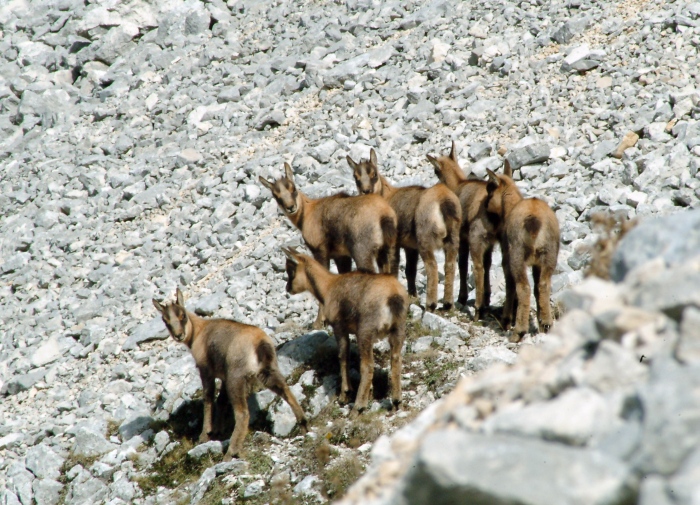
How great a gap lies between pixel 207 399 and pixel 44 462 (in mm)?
2297

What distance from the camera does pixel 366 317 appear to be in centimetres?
933

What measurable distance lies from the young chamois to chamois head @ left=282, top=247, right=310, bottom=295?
2.06 ft

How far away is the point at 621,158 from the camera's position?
13.9m

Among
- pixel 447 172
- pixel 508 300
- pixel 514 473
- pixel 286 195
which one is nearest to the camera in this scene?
pixel 514 473

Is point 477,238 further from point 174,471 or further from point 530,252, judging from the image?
point 174,471

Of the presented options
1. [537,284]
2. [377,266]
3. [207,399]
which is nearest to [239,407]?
[207,399]

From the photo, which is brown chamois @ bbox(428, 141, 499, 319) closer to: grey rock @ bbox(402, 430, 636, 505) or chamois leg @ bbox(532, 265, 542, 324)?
chamois leg @ bbox(532, 265, 542, 324)

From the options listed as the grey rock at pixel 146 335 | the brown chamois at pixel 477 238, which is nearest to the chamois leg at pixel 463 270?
the brown chamois at pixel 477 238

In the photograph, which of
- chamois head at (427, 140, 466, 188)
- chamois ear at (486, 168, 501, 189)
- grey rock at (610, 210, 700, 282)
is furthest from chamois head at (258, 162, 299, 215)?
grey rock at (610, 210, 700, 282)

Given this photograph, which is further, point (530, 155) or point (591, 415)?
point (530, 155)

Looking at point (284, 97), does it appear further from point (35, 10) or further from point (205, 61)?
point (35, 10)

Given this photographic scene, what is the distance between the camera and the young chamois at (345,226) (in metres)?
11.2

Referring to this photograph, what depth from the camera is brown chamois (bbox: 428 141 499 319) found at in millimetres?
11164

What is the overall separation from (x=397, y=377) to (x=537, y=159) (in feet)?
21.4
